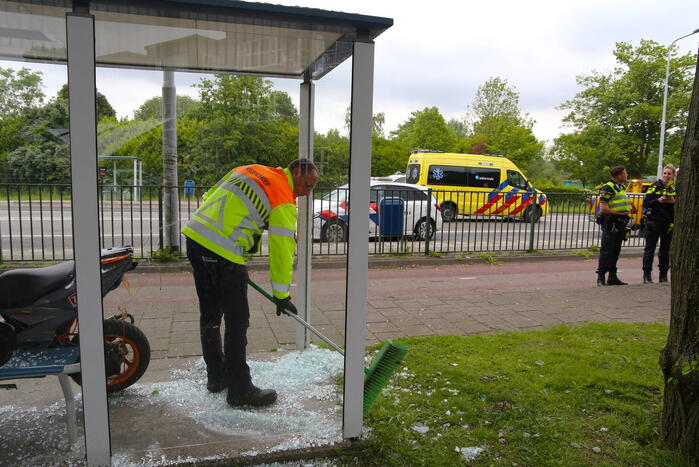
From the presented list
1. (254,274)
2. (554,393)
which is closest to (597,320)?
(554,393)

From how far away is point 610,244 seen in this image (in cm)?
743

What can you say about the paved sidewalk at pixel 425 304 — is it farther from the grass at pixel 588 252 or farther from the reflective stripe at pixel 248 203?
the grass at pixel 588 252

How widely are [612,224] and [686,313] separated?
4884 mm

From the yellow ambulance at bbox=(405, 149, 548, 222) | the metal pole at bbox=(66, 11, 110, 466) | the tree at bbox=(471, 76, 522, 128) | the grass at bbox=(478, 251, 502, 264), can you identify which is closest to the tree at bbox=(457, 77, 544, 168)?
the tree at bbox=(471, 76, 522, 128)

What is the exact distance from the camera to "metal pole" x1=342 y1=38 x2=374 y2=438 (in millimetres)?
2715

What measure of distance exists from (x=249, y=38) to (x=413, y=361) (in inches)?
105

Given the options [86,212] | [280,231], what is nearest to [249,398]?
[280,231]

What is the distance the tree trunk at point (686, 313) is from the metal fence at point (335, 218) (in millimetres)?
1788

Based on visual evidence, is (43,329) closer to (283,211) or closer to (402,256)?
(283,211)

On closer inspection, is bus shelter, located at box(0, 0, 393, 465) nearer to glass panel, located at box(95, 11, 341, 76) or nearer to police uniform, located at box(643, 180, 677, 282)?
glass panel, located at box(95, 11, 341, 76)

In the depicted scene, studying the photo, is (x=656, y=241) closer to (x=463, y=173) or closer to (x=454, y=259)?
(x=454, y=259)

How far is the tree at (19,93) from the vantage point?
263 cm

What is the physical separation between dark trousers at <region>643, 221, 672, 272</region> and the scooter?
23.6ft

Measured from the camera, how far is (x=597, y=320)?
18.7ft
